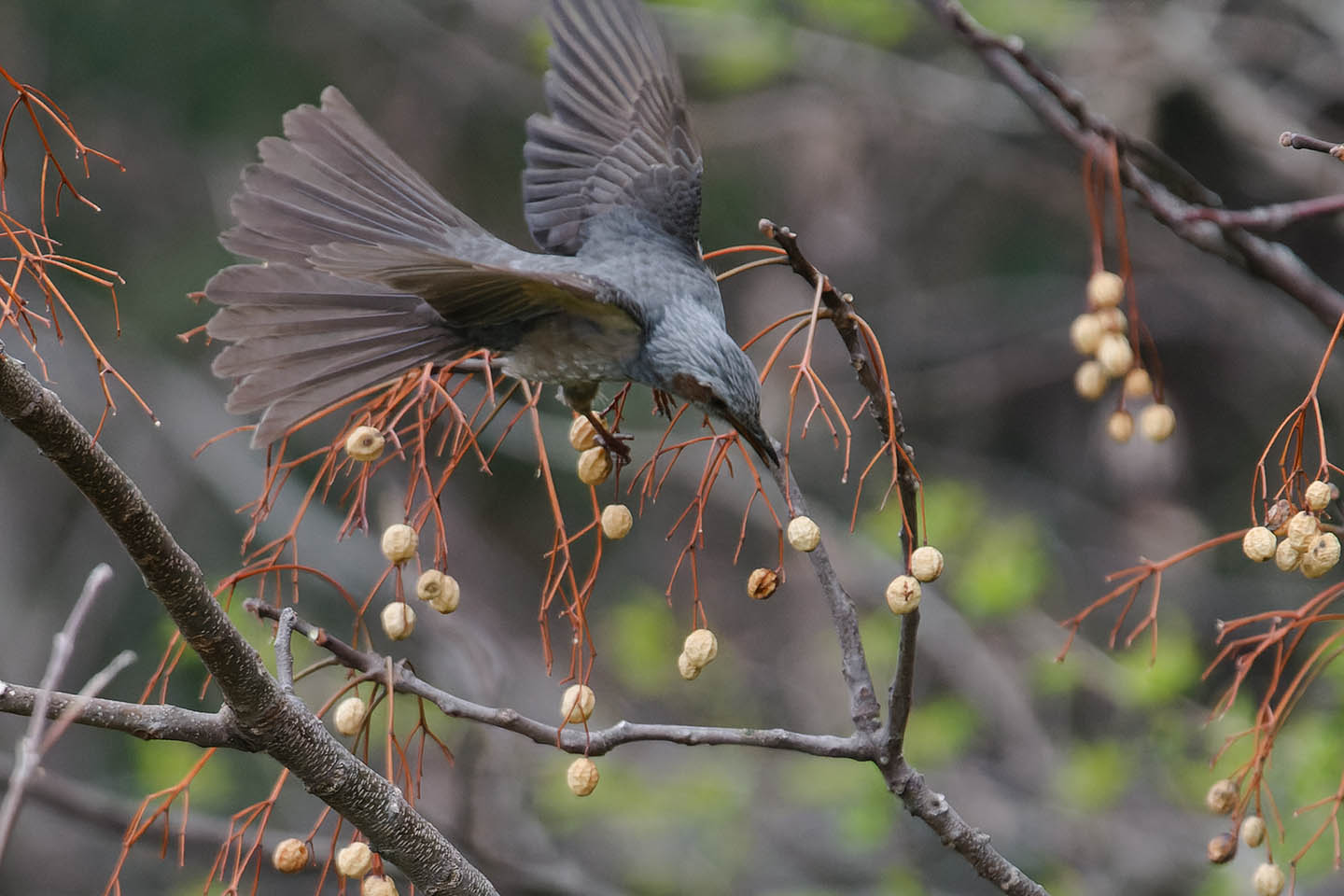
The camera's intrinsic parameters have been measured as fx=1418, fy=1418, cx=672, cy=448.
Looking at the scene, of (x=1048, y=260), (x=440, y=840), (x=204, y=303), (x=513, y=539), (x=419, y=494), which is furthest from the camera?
(x=513, y=539)

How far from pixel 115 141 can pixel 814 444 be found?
3.86 metres

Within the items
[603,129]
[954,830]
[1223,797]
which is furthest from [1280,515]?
[603,129]

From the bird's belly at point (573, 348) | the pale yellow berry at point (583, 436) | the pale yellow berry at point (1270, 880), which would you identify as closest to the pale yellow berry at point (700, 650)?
the pale yellow berry at point (583, 436)

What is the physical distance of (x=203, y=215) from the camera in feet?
23.8

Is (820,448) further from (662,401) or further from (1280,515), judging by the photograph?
(1280,515)

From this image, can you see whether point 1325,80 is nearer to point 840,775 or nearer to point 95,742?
point 840,775

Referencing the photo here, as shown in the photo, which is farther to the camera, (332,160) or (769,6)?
(769,6)

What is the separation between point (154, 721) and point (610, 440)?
0.94 metres

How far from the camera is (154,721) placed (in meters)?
1.78

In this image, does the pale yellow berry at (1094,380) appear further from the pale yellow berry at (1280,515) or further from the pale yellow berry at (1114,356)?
the pale yellow berry at (1280,515)

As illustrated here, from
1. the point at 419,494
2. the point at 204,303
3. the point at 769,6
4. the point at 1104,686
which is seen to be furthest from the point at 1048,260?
the point at 204,303

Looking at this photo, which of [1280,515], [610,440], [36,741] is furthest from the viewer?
[610,440]

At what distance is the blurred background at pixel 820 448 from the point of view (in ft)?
16.1

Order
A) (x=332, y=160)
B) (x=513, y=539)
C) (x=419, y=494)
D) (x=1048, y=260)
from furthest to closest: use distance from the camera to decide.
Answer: (x=513, y=539)
(x=1048, y=260)
(x=419, y=494)
(x=332, y=160)
